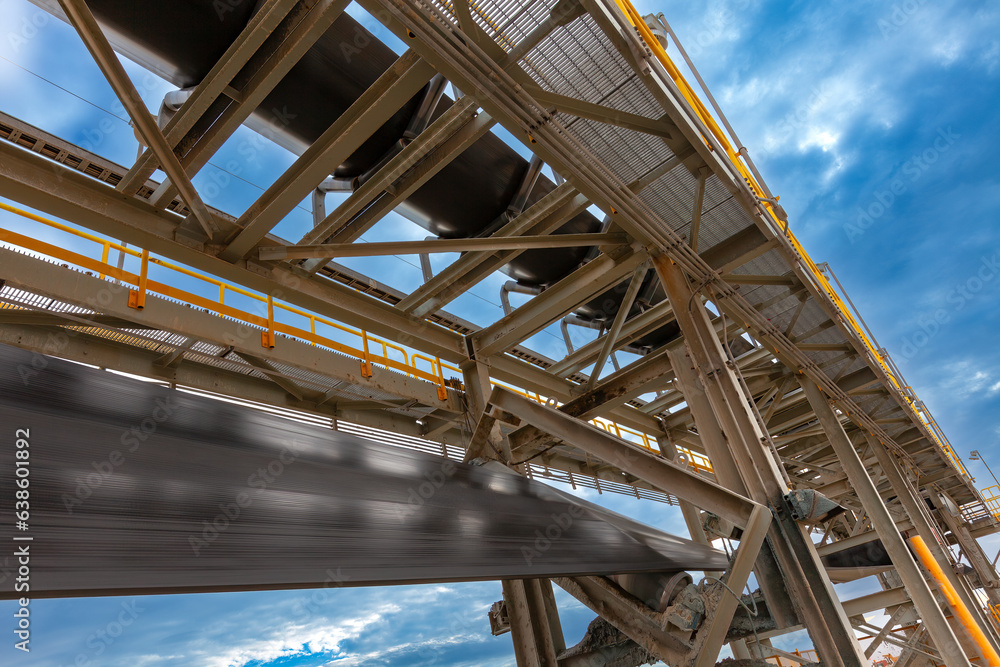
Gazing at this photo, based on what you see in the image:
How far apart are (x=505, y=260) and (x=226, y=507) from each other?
19.2ft

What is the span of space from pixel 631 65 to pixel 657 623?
15.2 feet

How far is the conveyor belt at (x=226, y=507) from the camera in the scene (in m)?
1.85

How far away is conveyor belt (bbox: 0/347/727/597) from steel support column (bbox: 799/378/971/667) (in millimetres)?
8459

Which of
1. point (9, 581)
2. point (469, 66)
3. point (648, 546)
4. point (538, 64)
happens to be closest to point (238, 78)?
point (469, 66)

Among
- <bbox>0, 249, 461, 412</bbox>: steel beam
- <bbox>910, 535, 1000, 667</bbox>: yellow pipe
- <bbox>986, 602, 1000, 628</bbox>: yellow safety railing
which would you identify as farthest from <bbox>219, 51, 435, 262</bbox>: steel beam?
<bbox>986, 602, 1000, 628</bbox>: yellow safety railing

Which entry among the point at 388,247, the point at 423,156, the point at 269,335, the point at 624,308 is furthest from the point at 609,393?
the point at 269,335

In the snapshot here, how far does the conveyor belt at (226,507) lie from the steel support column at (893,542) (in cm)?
846

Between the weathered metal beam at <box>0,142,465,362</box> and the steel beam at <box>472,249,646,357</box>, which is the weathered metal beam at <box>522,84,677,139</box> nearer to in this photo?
the steel beam at <box>472,249,646,357</box>

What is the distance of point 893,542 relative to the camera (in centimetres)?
984

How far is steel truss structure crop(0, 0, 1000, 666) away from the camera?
15.1ft

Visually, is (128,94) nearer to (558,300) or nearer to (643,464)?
(643,464)

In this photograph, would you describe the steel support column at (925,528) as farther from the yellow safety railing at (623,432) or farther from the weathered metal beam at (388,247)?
the weathered metal beam at (388,247)

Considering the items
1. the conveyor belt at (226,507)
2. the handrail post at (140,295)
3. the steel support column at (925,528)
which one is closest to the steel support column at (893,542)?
the steel support column at (925,528)

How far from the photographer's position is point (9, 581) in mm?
1519
